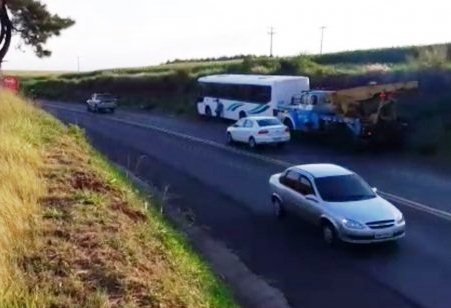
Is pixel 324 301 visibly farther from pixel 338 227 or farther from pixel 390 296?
pixel 338 227

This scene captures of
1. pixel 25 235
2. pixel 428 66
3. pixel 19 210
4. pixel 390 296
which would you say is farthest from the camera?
pixel 428 66

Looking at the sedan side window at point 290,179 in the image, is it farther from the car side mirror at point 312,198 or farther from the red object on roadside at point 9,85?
the red object on roadside at point 9,85

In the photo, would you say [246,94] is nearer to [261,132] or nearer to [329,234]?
[261,132]

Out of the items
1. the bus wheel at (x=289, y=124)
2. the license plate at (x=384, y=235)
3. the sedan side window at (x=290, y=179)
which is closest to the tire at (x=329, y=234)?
the license plate at (x=384, y=235)

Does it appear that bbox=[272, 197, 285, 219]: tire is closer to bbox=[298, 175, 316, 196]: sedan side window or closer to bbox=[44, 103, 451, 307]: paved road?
bbox=[44, 103, 451, 307]: paved road

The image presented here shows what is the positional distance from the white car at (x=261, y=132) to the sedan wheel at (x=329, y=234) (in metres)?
16.0

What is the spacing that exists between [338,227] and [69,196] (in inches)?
205

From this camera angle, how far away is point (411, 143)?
2866 centimetres

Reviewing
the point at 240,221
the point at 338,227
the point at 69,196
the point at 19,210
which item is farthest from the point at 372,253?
the point at 19,210

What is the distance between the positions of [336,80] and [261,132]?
43.2 feet

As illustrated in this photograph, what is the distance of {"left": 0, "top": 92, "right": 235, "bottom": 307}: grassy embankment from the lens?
25.4 feet

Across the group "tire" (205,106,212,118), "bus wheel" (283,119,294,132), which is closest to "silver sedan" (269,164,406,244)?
"bus wheel" (283,119,294,132)

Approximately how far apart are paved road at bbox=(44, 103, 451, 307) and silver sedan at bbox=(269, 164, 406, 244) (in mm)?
351

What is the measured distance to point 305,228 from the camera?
1586cm
